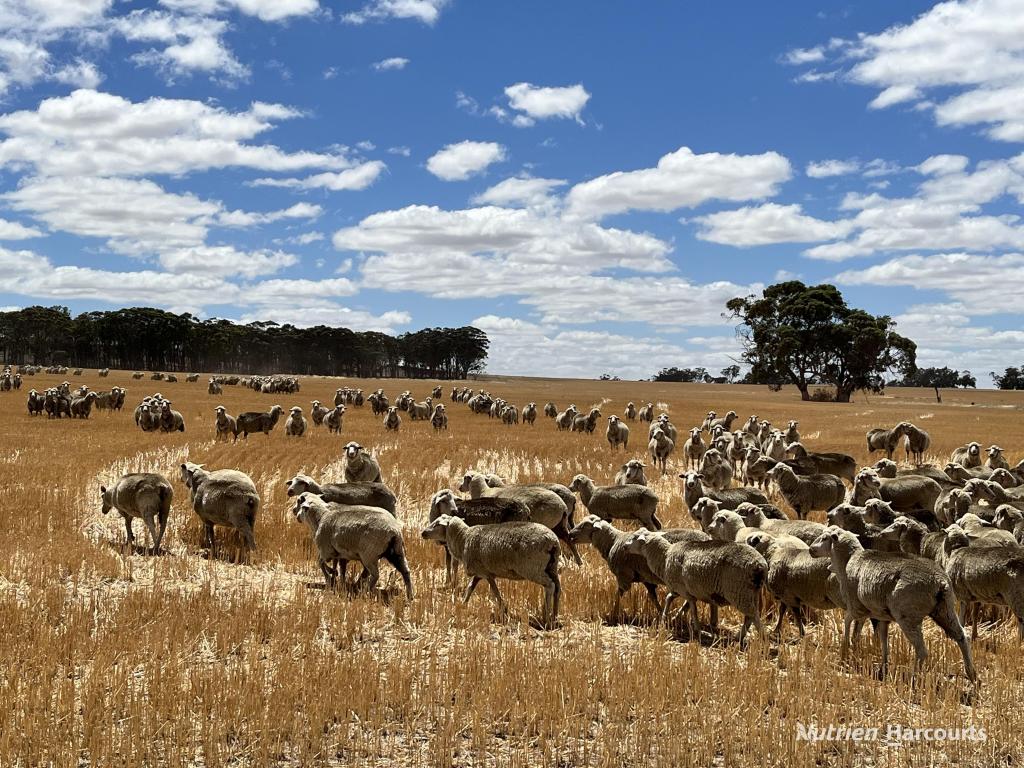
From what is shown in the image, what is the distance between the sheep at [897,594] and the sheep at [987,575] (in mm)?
1178

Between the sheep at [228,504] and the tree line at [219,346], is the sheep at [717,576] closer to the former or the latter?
the sheep at [228,504]

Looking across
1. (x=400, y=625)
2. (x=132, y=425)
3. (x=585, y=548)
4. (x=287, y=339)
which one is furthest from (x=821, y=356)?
(x=287, y=339)

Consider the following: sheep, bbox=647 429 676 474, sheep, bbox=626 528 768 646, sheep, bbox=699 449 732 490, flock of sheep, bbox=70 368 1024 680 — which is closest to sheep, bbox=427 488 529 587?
flock of sheep, bbox=70 368 1024 680

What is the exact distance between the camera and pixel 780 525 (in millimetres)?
11633

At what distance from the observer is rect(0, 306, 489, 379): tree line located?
131m

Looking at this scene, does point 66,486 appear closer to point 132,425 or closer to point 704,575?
point 704,575

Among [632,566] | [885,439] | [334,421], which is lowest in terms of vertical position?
[632,566]

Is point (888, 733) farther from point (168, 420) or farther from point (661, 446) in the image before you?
point (168, 420)

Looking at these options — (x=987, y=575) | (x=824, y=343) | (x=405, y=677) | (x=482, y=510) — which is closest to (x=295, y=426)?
(x=482, y=510)

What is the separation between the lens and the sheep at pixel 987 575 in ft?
27.7

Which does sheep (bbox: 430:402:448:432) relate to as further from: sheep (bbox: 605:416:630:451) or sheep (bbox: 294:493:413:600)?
sheep (bbox: 294:493:413:600)

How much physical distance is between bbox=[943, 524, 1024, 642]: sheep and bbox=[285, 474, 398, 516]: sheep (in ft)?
27.0

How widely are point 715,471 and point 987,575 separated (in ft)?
39.6

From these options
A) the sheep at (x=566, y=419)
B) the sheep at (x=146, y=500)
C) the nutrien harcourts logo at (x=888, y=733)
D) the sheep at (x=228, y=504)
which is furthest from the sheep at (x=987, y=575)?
the sheep at (x=566, y=419)
